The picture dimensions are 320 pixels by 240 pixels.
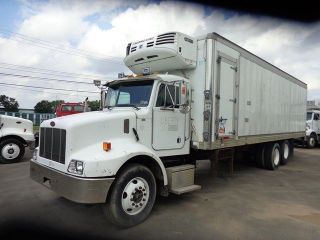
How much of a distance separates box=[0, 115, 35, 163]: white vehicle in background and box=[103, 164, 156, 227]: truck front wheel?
7.37 meters

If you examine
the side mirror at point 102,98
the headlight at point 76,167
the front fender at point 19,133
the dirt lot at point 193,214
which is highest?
the side mirror at point 102,98

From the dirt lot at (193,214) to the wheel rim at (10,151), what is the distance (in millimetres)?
2483

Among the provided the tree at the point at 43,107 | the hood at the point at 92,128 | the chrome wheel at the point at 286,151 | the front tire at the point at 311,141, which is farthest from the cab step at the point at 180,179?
the tree at the point at 43,107

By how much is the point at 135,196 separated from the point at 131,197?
105 mm

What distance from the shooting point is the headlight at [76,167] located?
455 cm

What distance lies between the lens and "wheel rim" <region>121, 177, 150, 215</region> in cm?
497

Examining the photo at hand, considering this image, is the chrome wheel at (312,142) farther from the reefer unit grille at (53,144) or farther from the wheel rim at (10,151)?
the reefer unit grille at (53,144)

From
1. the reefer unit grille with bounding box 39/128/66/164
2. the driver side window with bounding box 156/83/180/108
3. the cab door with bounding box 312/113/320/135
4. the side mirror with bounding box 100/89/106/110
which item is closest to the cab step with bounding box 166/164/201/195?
the driver side window with bounding box 156/83/180/108

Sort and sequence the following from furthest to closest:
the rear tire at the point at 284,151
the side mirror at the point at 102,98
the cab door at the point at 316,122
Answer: the cab door at the point at 316,122, the rear tire at the point at 284,151, the side mirror at the point at 102,98

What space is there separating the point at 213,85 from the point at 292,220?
3074 millimetres

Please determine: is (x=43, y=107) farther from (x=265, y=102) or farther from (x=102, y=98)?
(x=102, y=98)

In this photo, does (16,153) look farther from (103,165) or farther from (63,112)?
(63,112)

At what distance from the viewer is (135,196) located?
16.8 ft

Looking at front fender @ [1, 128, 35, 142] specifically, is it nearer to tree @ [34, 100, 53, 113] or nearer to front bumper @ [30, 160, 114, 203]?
front bumper @ [30, 160, 114, 203]
